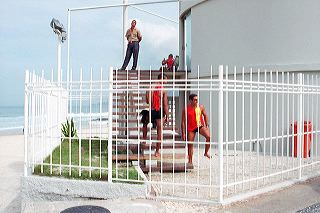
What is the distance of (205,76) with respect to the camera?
1552cm

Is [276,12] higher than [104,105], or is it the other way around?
[276,12]

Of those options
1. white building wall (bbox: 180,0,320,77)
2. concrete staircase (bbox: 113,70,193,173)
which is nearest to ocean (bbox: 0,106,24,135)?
white building wall (bbox: 180,0,320,77)

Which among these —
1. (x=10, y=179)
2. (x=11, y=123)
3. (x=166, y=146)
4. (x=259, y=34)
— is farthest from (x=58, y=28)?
(x=11, y=123)

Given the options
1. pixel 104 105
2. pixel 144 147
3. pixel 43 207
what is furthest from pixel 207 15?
pixel 43 207

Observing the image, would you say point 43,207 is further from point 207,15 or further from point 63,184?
point 207,15

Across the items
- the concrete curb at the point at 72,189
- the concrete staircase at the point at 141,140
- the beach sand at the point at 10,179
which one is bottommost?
the beach sand at the point at 10,179

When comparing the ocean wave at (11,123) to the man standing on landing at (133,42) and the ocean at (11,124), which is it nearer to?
the ocean at (11,124)

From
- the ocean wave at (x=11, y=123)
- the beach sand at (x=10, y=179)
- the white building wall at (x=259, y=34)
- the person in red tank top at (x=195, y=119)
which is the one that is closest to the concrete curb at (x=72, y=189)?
the beach sand at (x=10, y=179)

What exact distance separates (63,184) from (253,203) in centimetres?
337

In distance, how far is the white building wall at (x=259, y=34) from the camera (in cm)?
1232

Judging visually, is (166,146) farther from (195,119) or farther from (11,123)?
(11,123)

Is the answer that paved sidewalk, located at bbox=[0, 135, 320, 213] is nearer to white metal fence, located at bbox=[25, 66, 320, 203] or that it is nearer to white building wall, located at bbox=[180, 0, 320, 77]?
white metal fence, located at bbox=[25, 66, 320, 203]

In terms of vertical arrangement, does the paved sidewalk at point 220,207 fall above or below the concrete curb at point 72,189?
below

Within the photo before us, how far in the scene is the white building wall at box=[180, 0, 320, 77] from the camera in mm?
12320
